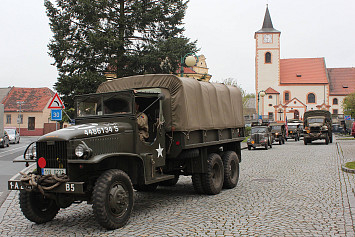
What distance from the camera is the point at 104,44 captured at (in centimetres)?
2583

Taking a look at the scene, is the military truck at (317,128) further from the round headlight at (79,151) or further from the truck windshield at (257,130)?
the round headlight at (79,151)

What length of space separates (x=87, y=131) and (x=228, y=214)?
124 inches

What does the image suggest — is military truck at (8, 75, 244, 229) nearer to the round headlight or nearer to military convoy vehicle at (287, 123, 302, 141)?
the round headlight

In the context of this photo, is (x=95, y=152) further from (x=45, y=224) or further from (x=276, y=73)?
(x=276, y=73)

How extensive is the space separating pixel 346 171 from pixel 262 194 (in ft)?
18.8

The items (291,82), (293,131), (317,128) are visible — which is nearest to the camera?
(317,128)

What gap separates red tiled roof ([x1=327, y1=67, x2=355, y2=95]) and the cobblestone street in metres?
92.0

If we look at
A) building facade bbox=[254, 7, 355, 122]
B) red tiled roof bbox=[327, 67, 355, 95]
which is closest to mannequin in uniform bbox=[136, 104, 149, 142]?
building facade bbox=[254, 7, 355, 122]

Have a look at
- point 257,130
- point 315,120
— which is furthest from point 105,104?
point 315,120

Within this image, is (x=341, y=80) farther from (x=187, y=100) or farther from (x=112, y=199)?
(x=112, y=199)

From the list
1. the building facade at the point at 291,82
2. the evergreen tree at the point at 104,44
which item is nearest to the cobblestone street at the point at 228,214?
the evergreen tree at the point at 104,44

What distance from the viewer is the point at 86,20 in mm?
27125

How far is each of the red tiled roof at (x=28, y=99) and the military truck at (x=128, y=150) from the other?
68533mm

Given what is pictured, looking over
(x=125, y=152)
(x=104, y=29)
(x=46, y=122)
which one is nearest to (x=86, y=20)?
(x=104, y=29)
